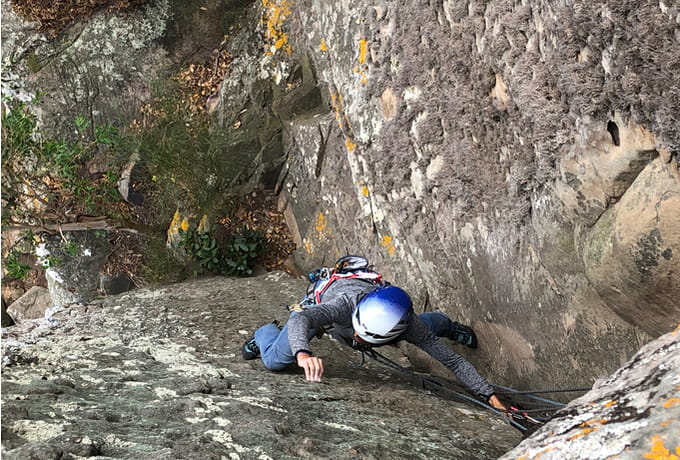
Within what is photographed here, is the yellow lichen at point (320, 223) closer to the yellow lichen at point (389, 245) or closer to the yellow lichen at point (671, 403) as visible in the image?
the yellow lichen at point (389, 245)

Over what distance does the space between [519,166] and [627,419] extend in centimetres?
244

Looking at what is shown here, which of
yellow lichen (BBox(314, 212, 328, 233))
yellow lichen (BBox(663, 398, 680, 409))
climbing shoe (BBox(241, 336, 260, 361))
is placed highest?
yellow lichen (BBox(314, 212, 328, 233))

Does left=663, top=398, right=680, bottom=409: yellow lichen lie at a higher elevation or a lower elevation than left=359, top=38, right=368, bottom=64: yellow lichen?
lower

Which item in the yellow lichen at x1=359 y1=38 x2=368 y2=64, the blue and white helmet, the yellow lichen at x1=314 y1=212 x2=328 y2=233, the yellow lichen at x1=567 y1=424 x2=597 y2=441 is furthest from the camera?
the yellow lichen at x1=314 y1=212 x2=328 y2=233

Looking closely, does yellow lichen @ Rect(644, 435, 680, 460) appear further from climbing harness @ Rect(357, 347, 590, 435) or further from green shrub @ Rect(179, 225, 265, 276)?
green shrub @ Rect(179, 225, 265, 276)

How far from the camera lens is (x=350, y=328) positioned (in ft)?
16.4

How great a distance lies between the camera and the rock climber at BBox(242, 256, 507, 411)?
424cm

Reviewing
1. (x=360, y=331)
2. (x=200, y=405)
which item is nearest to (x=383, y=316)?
(x=360, y=331)

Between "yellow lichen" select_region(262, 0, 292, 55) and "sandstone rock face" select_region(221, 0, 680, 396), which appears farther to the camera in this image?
"yellow lichen" select_region(262, 0, 292, 55)

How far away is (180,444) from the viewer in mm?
2973

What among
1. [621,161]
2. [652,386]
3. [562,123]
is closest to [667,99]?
[621,161]

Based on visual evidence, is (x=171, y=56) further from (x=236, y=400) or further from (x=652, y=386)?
(x=652, y=386)

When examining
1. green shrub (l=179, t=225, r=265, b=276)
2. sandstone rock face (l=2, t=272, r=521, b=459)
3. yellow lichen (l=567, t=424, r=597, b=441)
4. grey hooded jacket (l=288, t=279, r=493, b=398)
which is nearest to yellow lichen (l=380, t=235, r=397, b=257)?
sandstone rock face (l=2, t=272, r=521, b=459)

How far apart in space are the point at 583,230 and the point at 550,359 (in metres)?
1.06
